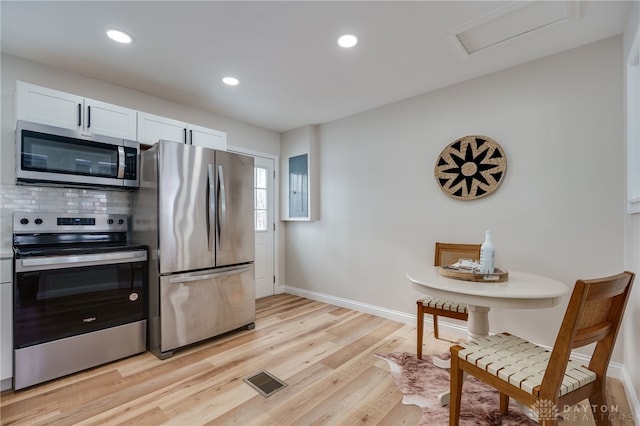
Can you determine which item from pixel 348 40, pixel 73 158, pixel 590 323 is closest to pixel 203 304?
pixel 73 158

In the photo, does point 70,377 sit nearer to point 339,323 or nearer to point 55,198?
point 55,198

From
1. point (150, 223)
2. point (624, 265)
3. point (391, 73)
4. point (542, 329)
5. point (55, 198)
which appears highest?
point (391, 73)

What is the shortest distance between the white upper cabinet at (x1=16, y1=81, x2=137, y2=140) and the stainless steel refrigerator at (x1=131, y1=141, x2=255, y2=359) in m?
0.32

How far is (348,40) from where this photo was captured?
2.26 meters

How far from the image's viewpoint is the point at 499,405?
185 cm

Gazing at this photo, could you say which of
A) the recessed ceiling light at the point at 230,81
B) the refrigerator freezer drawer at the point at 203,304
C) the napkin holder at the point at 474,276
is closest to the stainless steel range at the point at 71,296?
the refrigerator freezer drawer at the point at 203,304

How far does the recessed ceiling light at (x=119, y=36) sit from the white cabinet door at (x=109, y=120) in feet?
1.91

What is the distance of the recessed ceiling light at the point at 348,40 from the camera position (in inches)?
87.2

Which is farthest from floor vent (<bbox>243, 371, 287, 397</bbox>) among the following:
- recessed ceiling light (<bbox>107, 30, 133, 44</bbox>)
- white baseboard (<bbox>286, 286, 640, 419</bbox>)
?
recessed ceiling light (<bbox>107, 30, 133, 44</bbox>)

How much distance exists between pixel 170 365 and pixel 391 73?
126 inches

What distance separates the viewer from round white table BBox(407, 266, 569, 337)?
5.01 feet

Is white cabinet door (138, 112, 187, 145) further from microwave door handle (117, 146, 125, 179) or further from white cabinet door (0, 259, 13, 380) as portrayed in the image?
white cabinet door (0, 259, 13, 380)

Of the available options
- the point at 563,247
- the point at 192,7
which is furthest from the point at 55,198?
the point at 563,247

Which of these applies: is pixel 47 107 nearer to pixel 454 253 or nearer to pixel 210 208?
pixel 210 208
